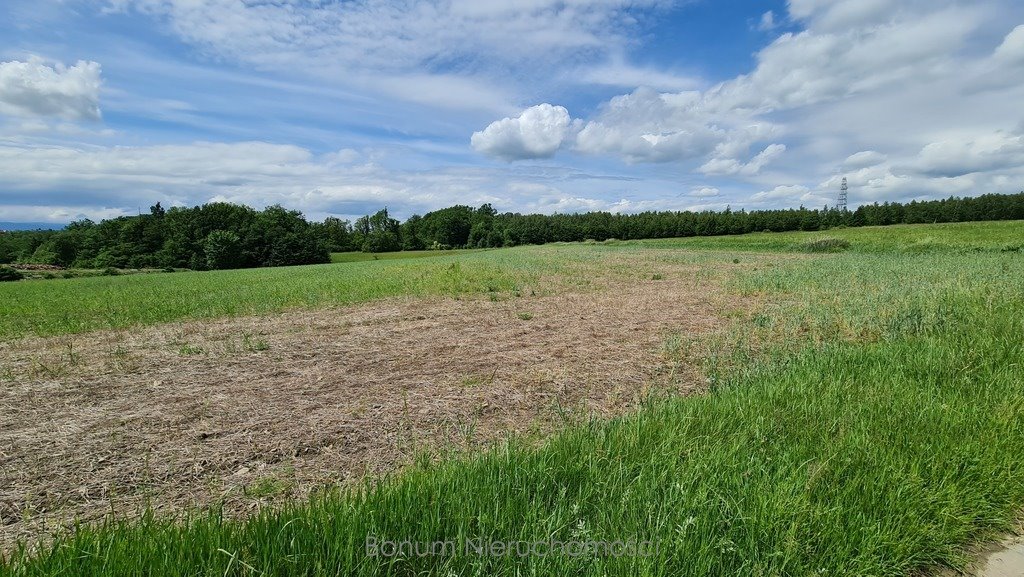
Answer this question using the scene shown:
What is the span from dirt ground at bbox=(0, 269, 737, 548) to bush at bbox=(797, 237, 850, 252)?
3998cm

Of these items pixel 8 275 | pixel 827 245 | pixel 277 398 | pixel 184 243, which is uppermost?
pixel 184 243

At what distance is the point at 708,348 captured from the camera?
7.34 meters

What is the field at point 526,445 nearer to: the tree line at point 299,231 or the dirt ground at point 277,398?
the dirt ground at point 277,398

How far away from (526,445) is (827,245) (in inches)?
1920

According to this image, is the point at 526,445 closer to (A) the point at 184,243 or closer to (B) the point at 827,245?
(B) the point at 827,245

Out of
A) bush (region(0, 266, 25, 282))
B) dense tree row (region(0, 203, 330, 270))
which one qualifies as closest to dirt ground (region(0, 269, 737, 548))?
bush (region(0, 266, 25, 282))

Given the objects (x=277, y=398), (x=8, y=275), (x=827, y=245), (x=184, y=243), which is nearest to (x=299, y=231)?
(x=184, y=243)

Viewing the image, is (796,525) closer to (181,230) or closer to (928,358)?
(928,358)

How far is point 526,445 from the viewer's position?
3.63 metres

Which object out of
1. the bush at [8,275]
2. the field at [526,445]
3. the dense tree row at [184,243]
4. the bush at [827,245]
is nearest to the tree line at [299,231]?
the dense tree row at [184,243]

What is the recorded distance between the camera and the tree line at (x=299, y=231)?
75.6m

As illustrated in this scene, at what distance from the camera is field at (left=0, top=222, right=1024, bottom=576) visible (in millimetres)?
2422

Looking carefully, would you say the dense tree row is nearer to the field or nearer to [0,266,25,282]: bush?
[0,266,25,282]: bush

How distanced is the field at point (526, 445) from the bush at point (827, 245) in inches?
1484
